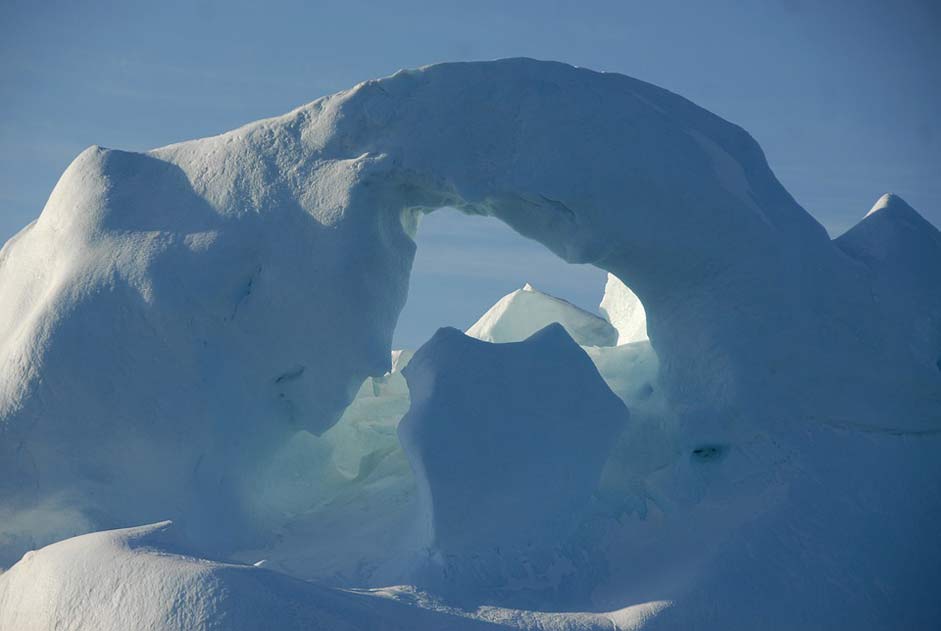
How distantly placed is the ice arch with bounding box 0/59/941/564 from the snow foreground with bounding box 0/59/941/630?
0.06 ft

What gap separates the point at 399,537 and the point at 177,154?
2.92 metres

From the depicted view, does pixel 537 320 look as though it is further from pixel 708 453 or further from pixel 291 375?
pixel 291 375

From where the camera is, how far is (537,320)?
369 inches

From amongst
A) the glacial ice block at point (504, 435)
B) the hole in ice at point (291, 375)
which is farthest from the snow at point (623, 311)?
the hole in ice at point (291, 375)

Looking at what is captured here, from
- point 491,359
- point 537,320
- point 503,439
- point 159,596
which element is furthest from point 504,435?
point 537,320

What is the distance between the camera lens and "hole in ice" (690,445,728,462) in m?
6.96

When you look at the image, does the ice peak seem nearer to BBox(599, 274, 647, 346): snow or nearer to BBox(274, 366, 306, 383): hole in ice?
BBox(599, 274, 647, 346): snow

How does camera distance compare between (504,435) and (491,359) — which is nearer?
(504,435)

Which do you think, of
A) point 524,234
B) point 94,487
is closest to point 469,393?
point 524,234

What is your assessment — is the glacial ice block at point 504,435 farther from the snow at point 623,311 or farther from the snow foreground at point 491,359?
the snow at point 623,311

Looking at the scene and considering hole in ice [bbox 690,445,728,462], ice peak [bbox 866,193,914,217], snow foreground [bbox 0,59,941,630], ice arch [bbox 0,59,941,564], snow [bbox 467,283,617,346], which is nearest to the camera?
snow foreground [bbox 0,59,941,630]

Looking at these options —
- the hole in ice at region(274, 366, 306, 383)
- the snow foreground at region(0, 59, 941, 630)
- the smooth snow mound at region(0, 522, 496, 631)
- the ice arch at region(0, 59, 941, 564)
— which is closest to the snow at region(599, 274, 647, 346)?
the snow foreground at region(0, 59, 941, 630)

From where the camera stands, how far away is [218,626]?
4719 mm

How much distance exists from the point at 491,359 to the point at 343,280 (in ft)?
3.38
